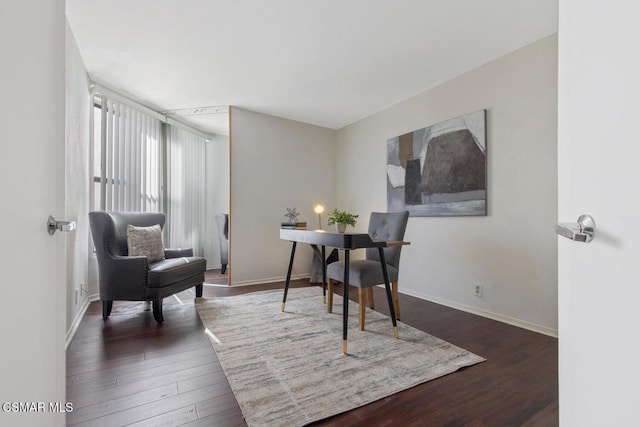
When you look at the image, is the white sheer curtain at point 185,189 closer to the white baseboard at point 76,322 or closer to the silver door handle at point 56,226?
the white baseboard at point 76,322

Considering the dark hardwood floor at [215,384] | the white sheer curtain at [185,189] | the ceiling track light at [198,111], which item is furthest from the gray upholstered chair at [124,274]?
the ceiling track light at [198,111]

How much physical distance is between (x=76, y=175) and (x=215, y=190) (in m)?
2.69

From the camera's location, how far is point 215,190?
5.27 metres

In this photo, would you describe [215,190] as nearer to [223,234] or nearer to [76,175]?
[223,234]

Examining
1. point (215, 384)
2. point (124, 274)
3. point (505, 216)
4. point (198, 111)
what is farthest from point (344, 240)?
point (198, 111)

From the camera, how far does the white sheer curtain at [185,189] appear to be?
178 inches

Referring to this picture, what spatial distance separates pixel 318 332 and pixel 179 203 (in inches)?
137

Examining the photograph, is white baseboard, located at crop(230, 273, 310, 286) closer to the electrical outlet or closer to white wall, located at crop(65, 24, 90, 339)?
white wall, located at crop(65, 24, 90, 339)

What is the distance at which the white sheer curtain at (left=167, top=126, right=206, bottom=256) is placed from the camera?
4512mm
